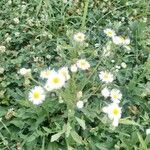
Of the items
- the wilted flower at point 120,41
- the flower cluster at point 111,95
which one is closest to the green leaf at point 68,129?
the flower cluster at point 111,95

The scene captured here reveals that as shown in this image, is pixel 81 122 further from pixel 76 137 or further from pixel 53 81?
pixel 53 81

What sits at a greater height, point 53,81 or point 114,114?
point 53,81

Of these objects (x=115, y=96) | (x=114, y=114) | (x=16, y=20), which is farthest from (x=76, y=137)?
(x=16, y=20)

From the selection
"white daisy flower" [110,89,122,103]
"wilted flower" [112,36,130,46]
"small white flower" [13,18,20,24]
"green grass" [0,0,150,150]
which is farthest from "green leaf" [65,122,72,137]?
"small white flower" [13,18,20,24]

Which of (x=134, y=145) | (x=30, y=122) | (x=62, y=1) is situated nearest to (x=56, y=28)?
(x=62, y=1)

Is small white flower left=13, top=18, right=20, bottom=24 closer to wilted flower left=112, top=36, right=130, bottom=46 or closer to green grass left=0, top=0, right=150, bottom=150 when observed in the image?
green grass left=0, top=0, right=150, bottom=150

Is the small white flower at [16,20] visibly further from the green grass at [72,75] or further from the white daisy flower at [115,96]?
the white daisy flower at [115,96]
